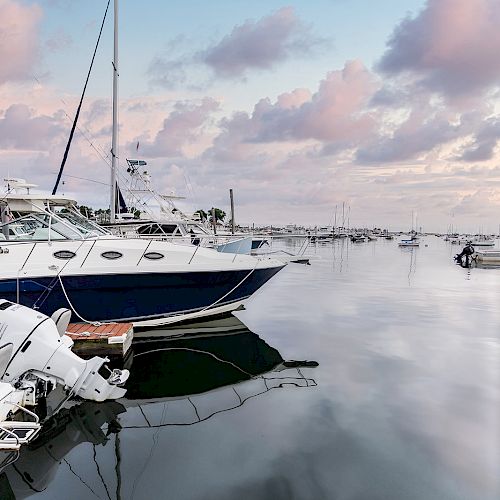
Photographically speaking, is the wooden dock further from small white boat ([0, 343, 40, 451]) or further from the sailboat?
small white boat ([0, 343, 40, 451])

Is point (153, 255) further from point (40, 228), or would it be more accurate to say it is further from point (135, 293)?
point (40, 228)

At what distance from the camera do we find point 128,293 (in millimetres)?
11320

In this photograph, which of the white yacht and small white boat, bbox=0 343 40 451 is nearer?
small white boat, bbox=0 343 40 451

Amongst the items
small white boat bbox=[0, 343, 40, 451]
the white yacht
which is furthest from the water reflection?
the white yacht

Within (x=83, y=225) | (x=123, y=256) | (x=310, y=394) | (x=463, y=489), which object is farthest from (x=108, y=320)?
(x=463, y=489)

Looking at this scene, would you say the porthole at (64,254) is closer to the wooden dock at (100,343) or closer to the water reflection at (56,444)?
the wooden dock at (100,343)

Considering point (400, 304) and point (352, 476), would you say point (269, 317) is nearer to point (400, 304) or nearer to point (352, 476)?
point (400, 304)

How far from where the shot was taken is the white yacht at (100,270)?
35.0 ft

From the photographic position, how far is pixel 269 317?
1519 centimetres

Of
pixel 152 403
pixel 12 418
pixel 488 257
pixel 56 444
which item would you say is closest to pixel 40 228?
pixel 152 403

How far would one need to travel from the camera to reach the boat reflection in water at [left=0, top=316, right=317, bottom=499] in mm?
5379

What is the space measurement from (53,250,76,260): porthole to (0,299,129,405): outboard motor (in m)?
3.73

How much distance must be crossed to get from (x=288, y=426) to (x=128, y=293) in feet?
19.7

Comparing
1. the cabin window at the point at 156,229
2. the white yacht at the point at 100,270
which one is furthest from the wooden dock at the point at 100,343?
the cabin window at the point at 156,229
